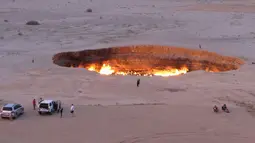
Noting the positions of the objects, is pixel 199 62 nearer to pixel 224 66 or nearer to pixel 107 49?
pixel 224 66

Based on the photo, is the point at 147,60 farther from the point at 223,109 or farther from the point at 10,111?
the point at 10,111

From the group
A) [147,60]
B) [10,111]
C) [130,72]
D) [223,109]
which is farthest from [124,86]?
[147,60]

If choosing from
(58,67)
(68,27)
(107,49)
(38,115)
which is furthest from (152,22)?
(38,115)

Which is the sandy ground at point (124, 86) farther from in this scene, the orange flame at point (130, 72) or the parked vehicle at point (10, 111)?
the orange flame at point (130, 72)

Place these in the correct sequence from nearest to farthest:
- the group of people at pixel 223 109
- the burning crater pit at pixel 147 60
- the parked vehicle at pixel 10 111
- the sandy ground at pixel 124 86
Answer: the sandy ground at pixel 124 86
the parked vehicle at pixel 10 111
the group of people at pixel 223 109
the burning crater pit at pixel 147 60

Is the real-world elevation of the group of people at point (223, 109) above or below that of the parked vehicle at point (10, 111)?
below

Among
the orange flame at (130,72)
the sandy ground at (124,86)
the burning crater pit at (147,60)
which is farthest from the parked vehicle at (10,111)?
the burning crater pit at (147,60)
